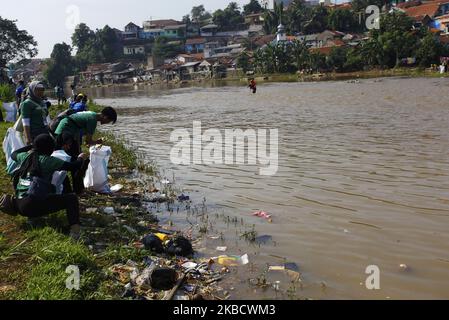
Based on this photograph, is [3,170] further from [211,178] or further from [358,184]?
[358,184]

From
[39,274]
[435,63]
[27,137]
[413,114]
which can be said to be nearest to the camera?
[39,274]

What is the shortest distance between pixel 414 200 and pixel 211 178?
4.04 meters

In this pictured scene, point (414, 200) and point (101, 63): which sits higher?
point (101, 63)

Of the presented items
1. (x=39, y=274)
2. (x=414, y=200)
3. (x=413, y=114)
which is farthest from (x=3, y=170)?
(x=413, y=114)

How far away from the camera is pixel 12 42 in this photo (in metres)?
41.9

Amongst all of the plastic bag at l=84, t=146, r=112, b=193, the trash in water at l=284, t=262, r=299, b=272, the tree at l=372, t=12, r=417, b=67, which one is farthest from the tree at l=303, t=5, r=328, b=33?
the trash in water at l=284, t=262, r=299, b=272

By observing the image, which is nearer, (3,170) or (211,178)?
(3,170)

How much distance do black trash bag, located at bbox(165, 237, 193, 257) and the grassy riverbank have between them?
368 mm

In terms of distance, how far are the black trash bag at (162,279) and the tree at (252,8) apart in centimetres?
12452

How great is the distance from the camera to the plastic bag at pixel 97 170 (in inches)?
287

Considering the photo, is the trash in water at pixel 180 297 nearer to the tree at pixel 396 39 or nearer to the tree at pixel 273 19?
the tree at pixel 396 39

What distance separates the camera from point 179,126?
18000 millimetres

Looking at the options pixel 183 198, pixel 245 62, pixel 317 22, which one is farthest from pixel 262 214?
pixel 317 22

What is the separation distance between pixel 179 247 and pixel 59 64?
10944cm
